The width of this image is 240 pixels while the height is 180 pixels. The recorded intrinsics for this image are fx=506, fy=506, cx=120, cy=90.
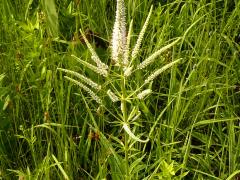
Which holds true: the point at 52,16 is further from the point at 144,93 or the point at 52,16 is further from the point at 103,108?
the point at 144,93

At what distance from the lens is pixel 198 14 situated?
241 cm

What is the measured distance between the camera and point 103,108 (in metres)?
1.95

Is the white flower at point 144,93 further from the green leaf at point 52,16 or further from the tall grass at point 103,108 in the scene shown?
the green leaf at point 52,16

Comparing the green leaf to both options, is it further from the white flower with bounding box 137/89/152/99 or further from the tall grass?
the white flower with bounding box 137/89/152/99

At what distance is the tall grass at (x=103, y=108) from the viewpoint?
1.77 metres

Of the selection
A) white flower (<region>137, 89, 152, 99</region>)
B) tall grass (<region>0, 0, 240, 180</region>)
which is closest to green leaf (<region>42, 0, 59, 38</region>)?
tall grass (<region>0, 0, 240, 180</region>)

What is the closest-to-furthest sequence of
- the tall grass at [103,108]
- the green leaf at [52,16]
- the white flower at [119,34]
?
1. the white flower at [119,34]
2. the tall grass at [103,108]
3. the green leaf at [52,16]

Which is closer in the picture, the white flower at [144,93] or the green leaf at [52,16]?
the white flower at [144,93]

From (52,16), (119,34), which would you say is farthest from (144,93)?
(52,16)

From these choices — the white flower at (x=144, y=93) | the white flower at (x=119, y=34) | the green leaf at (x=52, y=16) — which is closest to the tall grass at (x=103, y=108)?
the green leaf at (x=52, y=16)

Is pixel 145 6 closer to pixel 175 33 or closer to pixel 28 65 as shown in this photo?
pixel 175 33

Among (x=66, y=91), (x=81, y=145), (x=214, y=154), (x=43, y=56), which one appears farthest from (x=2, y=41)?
(x=214, y=154)

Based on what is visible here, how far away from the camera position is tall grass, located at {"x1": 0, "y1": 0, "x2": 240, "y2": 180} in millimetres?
1771

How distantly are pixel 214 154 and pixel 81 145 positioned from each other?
0.49 metres
